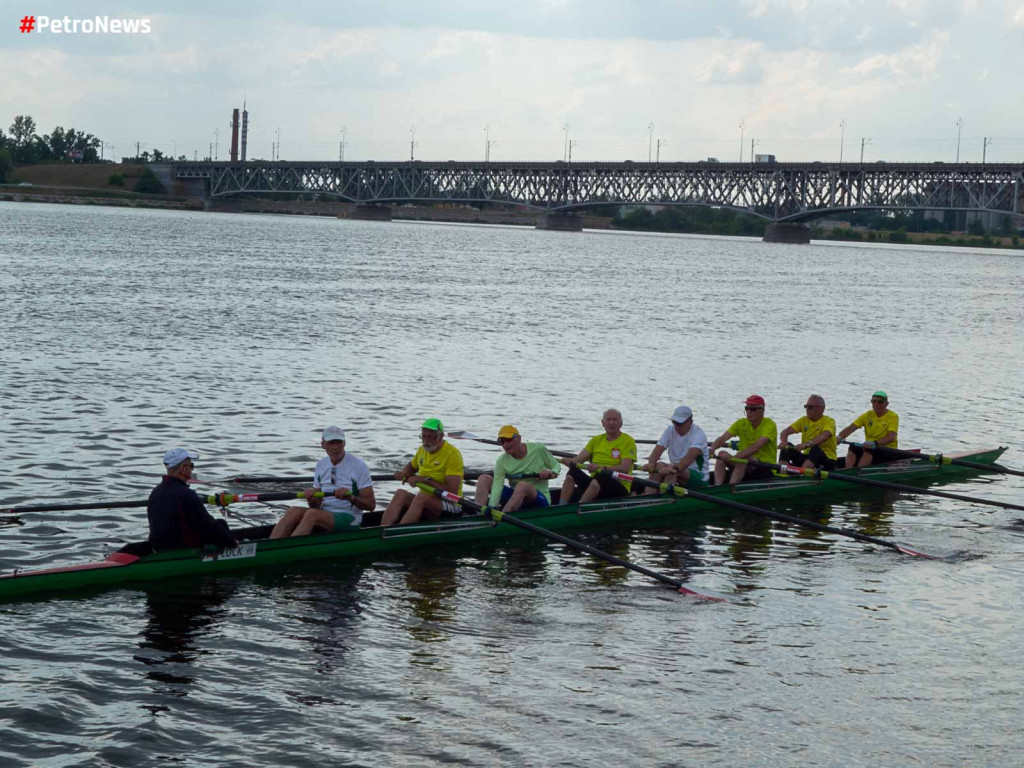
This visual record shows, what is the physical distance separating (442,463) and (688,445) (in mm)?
4809

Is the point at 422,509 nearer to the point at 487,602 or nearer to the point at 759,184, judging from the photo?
the point at 487,602

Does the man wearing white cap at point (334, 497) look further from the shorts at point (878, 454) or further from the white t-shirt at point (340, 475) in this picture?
the shorts at point (878, 454)

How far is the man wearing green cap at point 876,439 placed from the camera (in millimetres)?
22531

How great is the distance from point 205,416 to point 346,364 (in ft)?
31.6

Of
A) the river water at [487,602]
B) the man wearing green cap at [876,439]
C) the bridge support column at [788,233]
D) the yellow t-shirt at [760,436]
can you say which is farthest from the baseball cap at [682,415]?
the bridge support column at [788,233]

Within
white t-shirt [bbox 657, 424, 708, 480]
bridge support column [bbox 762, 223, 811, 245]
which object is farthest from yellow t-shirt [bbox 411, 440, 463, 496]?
bridge support column [bbox 762, 223, 811, 245]

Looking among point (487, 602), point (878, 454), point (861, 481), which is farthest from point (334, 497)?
point (878, 454)

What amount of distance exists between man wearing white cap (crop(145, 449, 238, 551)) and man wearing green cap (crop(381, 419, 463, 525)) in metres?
2.59

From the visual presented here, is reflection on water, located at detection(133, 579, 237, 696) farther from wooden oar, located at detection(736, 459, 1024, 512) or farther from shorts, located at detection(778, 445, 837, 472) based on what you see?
shorts, located at detection(778, 445, 837, 472)

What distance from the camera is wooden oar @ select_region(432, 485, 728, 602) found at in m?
15.0

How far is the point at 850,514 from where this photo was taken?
20531mm

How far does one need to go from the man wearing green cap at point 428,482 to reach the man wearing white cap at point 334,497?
58cm

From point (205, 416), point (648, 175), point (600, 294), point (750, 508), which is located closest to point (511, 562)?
point (750, 508)

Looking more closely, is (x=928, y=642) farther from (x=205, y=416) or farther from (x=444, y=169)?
(x=444, y=169)
